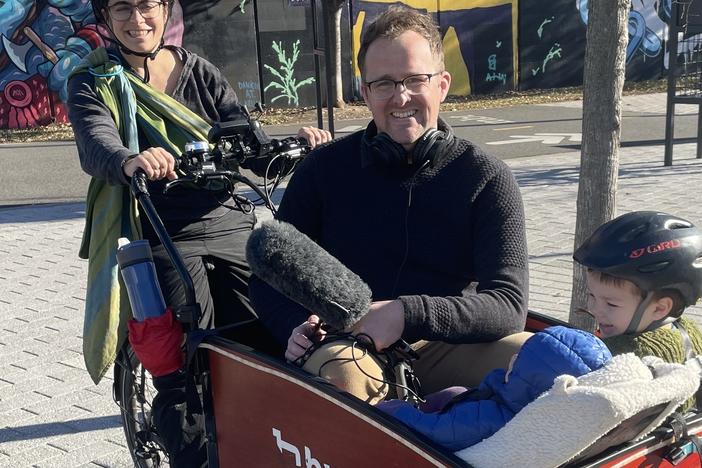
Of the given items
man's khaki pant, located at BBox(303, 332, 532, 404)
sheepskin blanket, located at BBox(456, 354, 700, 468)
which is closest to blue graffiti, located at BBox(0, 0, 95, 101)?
man's khaki pant, located at BBox(303, 332, 532, 404)

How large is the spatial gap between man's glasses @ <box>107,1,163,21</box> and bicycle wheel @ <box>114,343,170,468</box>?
4.16 feet

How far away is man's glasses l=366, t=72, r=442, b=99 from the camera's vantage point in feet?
9.29

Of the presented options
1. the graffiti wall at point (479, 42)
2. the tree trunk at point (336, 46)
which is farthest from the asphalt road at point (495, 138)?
the graffiti wall at point (479, 42)

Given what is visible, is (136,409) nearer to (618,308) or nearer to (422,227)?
(422,227)

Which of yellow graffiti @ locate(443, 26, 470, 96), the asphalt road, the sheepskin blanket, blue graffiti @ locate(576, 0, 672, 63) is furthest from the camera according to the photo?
blue graffiti @ locate(576, 0, 672, 63)

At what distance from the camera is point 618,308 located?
8.55ft

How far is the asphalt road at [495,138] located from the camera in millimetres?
11109

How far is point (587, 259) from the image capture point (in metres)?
2.64

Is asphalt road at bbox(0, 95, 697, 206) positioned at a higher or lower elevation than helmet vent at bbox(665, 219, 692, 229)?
lower

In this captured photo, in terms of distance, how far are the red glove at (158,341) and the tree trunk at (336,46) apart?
49.6ft

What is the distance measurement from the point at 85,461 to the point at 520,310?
229 cm

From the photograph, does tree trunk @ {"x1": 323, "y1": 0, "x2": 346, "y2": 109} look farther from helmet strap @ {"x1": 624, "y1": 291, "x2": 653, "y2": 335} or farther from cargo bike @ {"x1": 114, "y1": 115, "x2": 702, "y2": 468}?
helmet strap @ {"x1": 624, "y1": 291, "x2": 653, "y2": 335}

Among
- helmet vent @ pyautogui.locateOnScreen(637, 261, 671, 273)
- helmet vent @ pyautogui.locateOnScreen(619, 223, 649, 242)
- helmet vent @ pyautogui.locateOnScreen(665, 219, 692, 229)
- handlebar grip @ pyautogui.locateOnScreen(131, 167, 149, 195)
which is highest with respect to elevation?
handlebar grip @ pyautogui.locateOnScreen(131, 167, 149, 195)

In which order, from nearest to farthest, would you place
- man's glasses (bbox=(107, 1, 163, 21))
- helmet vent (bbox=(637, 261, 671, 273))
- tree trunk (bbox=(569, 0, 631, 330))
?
helmet vent (bbox=(637, 261, 671, 273)) < man's glasses (bbox=(107, 1, 163, 21)) < tree trunk (bbox=(569, 0, 631, 330))
